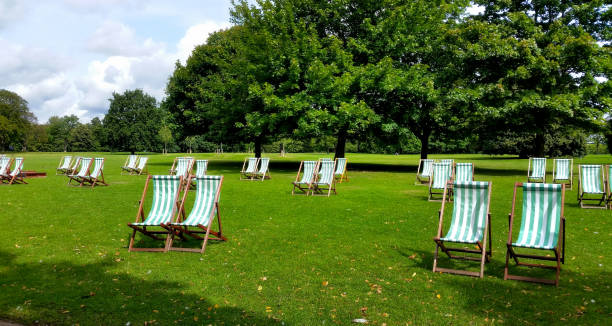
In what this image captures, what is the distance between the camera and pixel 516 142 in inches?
2071

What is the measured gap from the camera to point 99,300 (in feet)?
15.2

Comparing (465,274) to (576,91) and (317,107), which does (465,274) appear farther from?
(576,91)

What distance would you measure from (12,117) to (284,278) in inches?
3507

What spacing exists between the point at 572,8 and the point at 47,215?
95.6ft

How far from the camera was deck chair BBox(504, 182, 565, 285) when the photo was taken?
17.3 ft

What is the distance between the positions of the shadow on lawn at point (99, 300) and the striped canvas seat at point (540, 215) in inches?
150

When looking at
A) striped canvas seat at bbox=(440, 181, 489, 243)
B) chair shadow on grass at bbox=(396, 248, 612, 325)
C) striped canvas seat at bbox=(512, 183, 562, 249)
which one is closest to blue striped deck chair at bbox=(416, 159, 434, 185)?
striped canvas seat at bbox=(440, 181, 489, 243)

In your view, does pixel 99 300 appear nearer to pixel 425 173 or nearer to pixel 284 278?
pixel 284 278

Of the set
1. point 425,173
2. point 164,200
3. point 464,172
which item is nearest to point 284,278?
point 164,200

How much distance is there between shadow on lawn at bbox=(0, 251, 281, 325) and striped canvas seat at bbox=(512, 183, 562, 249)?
12.5 ft

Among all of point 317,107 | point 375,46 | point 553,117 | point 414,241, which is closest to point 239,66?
point 317,107

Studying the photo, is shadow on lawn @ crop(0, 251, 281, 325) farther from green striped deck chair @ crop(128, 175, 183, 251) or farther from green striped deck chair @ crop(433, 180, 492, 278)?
green striped deck chair @ crop(433, 180, 492, 278)

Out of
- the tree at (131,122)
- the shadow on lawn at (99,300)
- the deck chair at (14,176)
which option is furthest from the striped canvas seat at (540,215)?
the tree at (131,122)

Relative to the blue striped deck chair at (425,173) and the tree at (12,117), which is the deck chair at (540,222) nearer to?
the blue striped deck chair at (425,173)
